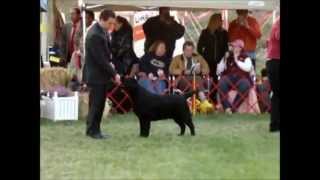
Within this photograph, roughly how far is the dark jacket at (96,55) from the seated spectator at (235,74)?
1.64 ft

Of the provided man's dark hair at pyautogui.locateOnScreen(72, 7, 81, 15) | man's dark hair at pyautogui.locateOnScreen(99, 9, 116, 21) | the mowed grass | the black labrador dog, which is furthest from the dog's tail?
man's dark hair at pyautogui.locateOnScreen(72, 7, 81, 15)

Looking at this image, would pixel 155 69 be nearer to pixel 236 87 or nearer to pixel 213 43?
pixel 213 43

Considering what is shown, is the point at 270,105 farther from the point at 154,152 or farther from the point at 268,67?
the point at 154,152

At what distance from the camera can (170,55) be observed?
2.85m

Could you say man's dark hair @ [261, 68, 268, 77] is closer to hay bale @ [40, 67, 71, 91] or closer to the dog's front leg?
the dog's front leg

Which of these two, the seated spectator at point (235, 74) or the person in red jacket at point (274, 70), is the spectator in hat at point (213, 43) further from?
the person in red jacket at point (274, 70)

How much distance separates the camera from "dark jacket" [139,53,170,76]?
2.86 m

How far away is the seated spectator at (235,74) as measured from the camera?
9.43ft

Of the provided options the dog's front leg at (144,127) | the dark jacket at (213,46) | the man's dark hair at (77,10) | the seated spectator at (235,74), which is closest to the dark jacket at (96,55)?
the man's dark hair at (77,10)

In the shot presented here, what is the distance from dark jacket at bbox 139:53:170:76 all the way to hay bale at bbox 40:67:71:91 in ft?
1.10

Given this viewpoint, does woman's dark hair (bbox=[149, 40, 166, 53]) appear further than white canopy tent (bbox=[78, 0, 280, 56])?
Yes

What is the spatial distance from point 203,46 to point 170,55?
145 millimetres
